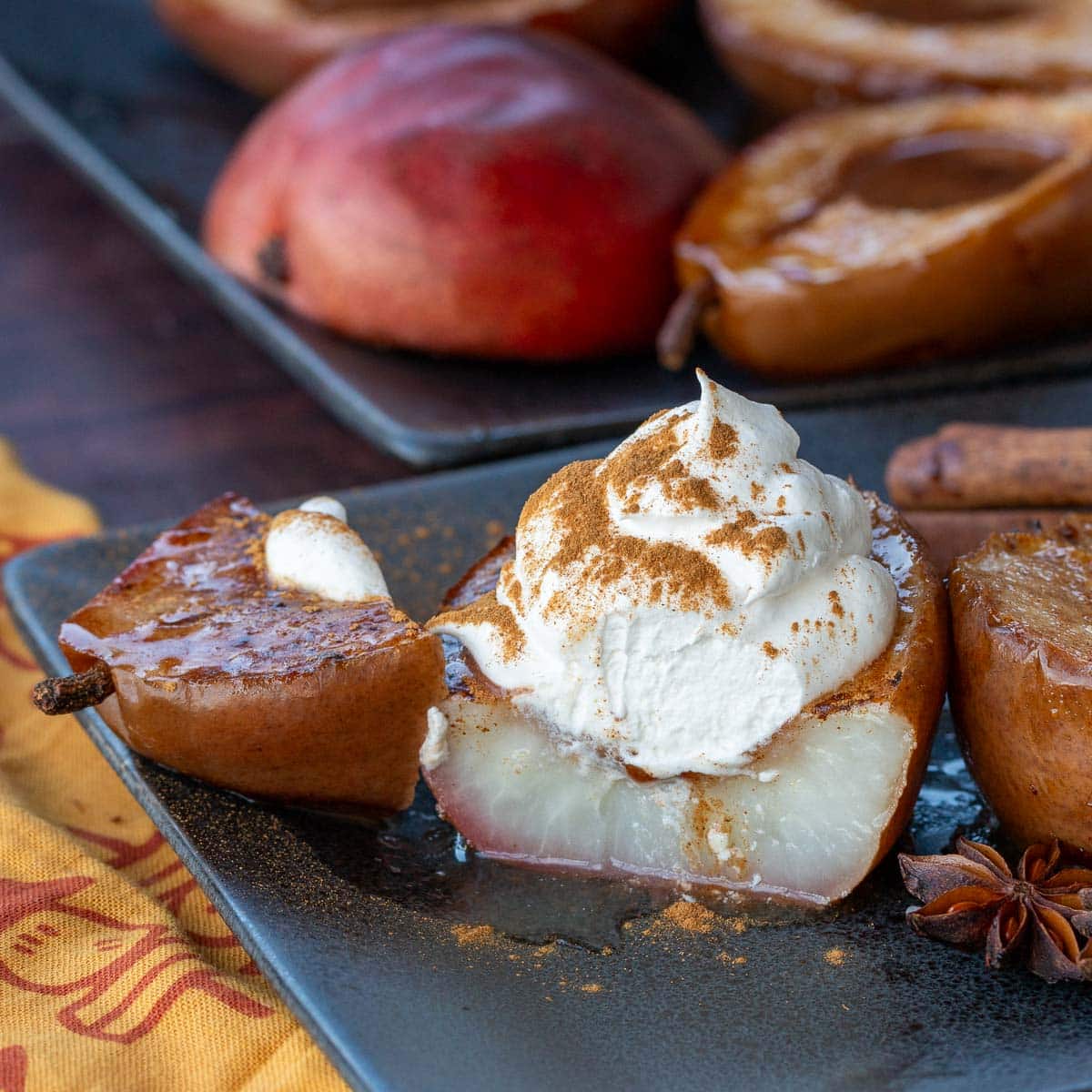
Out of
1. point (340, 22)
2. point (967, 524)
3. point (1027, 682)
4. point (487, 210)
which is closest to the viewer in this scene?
point (1027, 682)

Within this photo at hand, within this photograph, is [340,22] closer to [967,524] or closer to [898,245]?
[898,245]

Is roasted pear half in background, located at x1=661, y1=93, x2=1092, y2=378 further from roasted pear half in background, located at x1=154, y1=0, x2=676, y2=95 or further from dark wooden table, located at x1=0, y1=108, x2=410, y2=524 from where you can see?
roasted pear half in background, located at x1=154, y1=0, x2=676, y2=95

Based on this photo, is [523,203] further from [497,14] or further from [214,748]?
[214,748]

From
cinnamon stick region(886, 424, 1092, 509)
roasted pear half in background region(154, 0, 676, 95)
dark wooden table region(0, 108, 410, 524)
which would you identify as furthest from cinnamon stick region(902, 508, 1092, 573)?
roasted pear half in background region(154, 0, 676, 95)

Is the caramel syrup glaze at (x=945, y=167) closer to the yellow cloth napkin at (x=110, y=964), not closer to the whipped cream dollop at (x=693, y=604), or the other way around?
the whipped cream dollop at (x=693, y=604)

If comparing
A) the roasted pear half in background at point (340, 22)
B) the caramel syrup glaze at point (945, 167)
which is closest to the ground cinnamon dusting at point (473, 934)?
the caramel syrup glaze at point (945, 167)

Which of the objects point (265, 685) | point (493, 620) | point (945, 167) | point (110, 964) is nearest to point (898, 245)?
point (945, 167)
